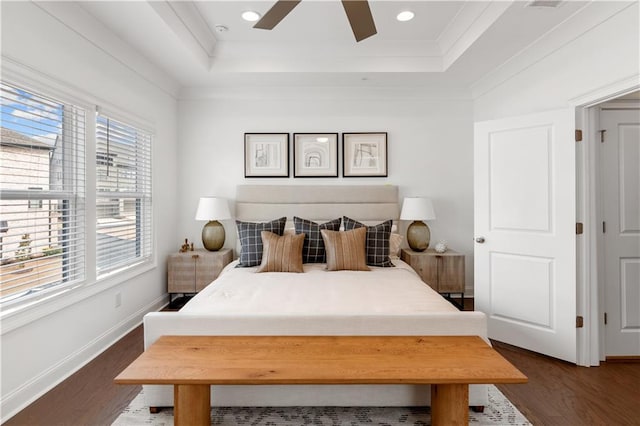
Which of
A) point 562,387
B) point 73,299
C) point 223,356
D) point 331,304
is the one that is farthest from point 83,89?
point 562,387

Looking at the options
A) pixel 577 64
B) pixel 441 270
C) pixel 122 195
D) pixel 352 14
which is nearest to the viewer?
pixel 352 14

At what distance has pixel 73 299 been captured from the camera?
2.40 metres

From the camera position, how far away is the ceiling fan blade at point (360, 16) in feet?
5.93

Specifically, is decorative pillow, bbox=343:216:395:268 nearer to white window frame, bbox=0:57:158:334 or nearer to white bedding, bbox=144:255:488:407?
white bedding, bbox=144:255:488:407

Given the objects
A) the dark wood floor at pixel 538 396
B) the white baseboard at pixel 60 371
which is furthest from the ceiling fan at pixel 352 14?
the white baseboard at pixel 60 371

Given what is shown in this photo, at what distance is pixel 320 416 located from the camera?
1939 millimetres

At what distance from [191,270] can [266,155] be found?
5.34 ft

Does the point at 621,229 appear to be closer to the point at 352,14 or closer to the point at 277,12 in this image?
the point at 352,14

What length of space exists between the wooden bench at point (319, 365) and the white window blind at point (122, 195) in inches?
59.0

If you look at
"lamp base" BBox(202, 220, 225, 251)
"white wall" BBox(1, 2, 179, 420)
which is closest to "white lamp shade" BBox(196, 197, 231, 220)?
"lamp base" BBox(202, 220, 225, 251)

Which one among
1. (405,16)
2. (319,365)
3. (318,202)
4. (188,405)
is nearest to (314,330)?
(319,365)

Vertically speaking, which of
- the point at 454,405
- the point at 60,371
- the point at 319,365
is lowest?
the point at 60,371

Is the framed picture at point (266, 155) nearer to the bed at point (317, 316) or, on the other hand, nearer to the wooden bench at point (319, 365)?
the bed at point (317, 316)

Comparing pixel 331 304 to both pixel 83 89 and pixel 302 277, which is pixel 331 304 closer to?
pixel 302 277
